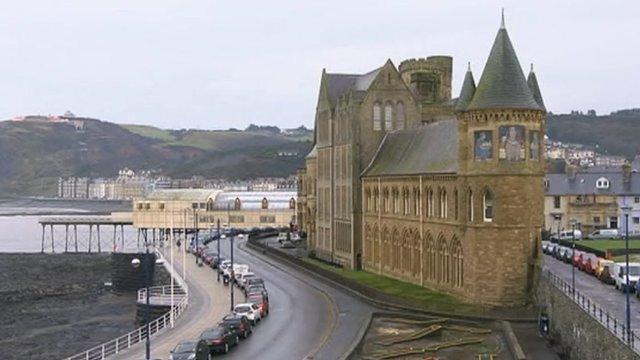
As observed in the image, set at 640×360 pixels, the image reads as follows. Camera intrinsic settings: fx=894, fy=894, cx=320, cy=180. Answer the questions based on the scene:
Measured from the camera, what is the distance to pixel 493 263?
5569 centimetres

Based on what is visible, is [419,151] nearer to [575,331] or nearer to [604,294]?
[604,294]

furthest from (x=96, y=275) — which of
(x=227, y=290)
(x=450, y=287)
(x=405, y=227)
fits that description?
(x=450, y=287)

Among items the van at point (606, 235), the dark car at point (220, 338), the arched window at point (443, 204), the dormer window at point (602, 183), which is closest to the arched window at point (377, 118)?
the arched window at point (443, 204)

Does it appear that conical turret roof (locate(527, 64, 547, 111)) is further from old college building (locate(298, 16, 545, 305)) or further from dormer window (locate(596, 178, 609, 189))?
dormer window (locate(596, 178, 609, 189))

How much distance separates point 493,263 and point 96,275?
69.3 meters

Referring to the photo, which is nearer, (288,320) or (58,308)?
(288,320)

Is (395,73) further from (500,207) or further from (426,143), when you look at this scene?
(500,207)

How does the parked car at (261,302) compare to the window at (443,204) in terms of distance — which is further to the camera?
the window at (443,204)

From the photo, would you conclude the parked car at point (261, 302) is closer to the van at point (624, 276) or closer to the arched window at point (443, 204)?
the arched window at point (443, 204)

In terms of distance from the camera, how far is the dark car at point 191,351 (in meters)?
39.6

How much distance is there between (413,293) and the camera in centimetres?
6316

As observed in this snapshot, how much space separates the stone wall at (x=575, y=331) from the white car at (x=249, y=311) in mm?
17011

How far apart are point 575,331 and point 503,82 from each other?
1995cm

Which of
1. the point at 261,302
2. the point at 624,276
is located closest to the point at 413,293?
the point at 261,302
